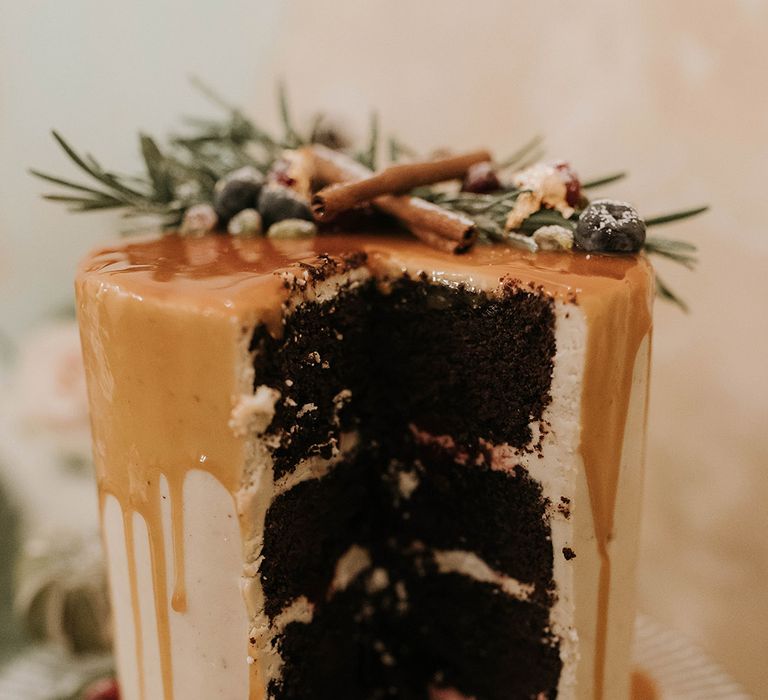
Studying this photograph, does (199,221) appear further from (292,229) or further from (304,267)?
(304,267)

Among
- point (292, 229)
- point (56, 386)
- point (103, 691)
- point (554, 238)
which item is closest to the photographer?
point (554, 238)

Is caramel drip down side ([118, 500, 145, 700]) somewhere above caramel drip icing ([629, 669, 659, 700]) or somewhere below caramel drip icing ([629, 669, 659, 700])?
above

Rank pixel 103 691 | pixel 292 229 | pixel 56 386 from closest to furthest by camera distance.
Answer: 1. pixel 292 229
2. pixel 103 691
3. pixel 56 386

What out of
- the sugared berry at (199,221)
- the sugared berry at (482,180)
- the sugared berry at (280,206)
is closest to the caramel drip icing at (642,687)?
the sugared berry at (482,180)

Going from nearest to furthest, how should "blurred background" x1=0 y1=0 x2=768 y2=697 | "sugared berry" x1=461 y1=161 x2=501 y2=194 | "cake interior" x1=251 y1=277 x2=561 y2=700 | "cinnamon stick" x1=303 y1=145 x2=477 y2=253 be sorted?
"cake interior" x1=251 y1=277 x2=561 y2=700, "cinnamon stick" x1=303 y1=145 x2=477 y2=253, "sugared berry" x1=461 y1=161 x2=501 y2=194, "blurred background" x1=0 y1=0 x2=768 y2=697

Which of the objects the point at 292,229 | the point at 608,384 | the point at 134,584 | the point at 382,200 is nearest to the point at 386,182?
the point at 382,200

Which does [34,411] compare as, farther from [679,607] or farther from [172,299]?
[679,607]

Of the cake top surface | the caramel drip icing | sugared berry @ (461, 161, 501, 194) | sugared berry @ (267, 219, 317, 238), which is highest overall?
sugared berry @ (461, 161, 501, 194)

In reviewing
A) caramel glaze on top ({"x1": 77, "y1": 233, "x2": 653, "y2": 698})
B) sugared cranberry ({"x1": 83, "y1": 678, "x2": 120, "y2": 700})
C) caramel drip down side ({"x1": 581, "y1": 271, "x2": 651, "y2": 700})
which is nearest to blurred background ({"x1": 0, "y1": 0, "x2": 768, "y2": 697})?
sugared cranberry ({"x1": 83, "y1": 678, "x2": 120, "y2": 700})

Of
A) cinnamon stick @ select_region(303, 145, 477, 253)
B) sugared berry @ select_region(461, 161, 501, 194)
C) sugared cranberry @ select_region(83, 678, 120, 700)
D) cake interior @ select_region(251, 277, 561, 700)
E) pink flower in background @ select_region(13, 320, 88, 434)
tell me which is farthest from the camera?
pink flower in background @ select_region(13, 320, 88, 434)

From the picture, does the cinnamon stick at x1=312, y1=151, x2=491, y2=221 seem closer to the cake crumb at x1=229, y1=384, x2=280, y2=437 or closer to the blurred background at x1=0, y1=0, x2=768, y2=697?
the cake crumb at x1=229, y1=384, x2=280, y2=437
